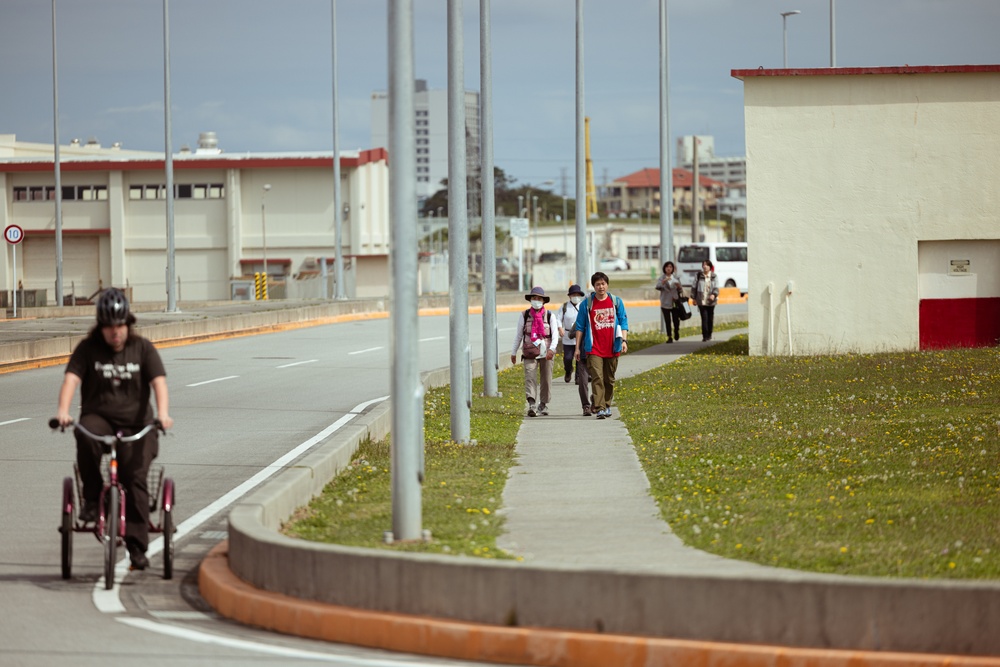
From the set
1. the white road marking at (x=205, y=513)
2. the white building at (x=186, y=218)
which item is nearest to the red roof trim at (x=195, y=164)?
the white building at (x=186, y=218)

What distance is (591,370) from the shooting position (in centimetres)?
1712

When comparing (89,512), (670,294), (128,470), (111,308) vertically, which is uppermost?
(111,308)

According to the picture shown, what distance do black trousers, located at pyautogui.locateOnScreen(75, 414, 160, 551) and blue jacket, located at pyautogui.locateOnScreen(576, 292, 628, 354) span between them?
8.89m

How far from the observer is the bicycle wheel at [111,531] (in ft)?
26.8

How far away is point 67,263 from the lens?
73.6m

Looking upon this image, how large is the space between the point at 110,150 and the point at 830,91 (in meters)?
83.9

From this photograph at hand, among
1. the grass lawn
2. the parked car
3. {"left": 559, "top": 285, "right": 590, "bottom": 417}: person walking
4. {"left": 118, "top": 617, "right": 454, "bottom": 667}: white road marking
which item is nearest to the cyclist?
{"left": 118, "top": 617, "right": 454, "bottom": 667}: white road marking

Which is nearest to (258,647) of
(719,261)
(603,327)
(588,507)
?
(588,507)

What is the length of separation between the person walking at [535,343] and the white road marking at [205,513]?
238 centimetres

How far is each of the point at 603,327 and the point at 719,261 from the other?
46.6m

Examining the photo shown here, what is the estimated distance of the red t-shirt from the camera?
16.8 metres

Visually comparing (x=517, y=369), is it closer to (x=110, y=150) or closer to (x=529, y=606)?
(x=529, y=606)

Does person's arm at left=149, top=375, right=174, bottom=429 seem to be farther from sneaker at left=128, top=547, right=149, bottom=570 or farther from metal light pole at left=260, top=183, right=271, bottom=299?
metal light pole at left=260, top=183, right=271, bottom=299

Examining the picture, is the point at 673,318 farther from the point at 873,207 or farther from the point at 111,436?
the point at 111,436
